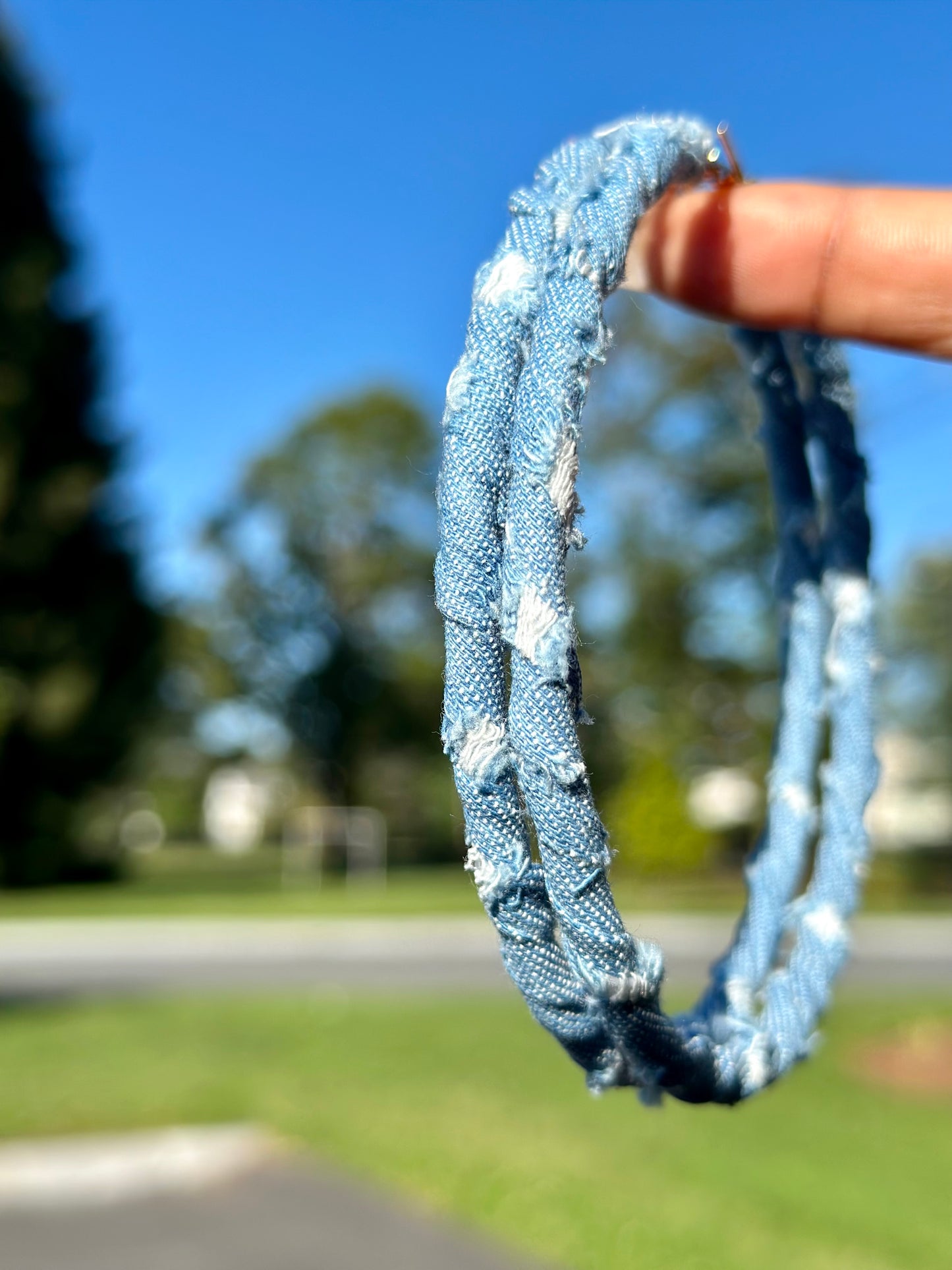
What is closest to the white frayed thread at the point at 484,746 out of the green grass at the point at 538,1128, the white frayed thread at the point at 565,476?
the white frayed thread at the point at 565,476

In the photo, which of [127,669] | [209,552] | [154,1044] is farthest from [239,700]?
[154,1044]

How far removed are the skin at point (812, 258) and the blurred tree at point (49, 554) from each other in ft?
71.7

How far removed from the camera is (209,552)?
30.7 meters

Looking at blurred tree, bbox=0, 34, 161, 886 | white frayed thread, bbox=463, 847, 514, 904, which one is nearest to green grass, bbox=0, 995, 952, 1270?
white frayed thread, bbox=463, 847, 514, 904

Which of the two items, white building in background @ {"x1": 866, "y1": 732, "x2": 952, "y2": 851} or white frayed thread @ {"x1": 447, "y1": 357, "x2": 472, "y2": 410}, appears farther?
white building in background @ {"x1": 866, "y1": 732, "x2": 952, "y2": 851}

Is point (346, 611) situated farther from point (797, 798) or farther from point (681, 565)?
point (797, 798)

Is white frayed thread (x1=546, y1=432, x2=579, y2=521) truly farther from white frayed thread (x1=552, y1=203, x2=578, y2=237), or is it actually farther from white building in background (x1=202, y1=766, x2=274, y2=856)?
white building in background (x1=202, y1=766, x2=274, y2=856)

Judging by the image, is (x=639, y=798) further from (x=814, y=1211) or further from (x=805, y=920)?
(x=805, y=920)

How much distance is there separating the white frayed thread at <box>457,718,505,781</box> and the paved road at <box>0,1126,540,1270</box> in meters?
3.89

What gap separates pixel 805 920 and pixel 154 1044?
290 inches

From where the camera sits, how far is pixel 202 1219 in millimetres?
4973

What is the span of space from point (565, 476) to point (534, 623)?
0.44 ft

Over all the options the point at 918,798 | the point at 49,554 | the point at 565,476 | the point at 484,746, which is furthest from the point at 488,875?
the point at 918,798

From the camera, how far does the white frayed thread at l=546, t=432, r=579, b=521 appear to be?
1.05 m
